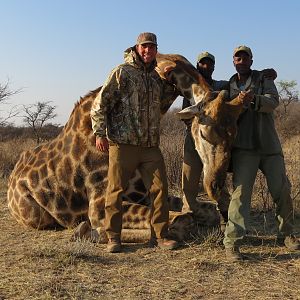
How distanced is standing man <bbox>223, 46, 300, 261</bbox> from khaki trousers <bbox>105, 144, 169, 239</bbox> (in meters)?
0.76

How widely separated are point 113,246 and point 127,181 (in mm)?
712

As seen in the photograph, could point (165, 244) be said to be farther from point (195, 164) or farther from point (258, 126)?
point (258, 126)

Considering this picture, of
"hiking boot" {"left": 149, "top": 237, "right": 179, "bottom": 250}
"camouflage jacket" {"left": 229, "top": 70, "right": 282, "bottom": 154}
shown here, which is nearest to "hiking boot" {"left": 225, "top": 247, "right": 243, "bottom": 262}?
"hiking boot" {"left": 149, "top": 237, "right": 179, "bottom": 250}

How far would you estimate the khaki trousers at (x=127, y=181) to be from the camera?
550 centimetres

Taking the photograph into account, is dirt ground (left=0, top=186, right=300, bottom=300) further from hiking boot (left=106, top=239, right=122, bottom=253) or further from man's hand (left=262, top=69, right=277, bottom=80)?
man's hand (left=262, top=69, right=277, bottom=80)

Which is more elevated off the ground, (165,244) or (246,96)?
(246,96)

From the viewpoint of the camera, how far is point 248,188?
5.23 metres

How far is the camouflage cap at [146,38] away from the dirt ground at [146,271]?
2176 millimetres

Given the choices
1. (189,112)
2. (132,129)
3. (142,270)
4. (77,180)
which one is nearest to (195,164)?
(189,112)

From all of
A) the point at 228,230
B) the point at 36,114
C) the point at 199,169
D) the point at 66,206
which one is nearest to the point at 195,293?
the point at 228,230

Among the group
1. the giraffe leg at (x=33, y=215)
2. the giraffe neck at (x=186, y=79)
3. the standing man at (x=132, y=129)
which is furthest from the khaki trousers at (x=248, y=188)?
the giraffe leg at (x=33, y=215)

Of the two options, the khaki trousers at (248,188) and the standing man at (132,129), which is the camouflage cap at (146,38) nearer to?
Answer: the standing man at (132,129)

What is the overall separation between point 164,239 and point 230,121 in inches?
57.5

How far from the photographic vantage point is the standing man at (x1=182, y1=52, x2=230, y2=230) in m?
6.13
